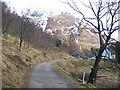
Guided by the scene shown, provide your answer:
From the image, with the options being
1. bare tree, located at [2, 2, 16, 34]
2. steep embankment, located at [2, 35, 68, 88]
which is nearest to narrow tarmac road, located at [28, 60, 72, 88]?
steep embankment, located at [2, 35, 68, 88]

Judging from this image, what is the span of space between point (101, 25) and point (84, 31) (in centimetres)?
151

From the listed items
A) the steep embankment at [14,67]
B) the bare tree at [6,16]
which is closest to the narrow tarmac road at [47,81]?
the steep embankment at [14,67]

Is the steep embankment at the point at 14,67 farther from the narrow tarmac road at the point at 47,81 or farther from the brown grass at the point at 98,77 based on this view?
the brown grass at the point at 98,77

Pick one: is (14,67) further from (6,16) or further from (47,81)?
(6,16)

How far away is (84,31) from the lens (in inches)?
899

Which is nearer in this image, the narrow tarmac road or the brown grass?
the narrow tarmac road

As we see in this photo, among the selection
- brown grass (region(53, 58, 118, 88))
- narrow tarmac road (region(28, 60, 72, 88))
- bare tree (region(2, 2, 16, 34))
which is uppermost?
bare tree (region(2, 2, 16, 34))

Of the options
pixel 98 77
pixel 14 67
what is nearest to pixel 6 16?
pixel 98 77

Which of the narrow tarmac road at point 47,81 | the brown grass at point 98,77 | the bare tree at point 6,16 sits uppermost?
the bare tree at point 6,16

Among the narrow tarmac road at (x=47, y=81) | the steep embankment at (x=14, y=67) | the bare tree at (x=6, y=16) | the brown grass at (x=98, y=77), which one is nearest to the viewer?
the steep embankment at (x=14, y=67)

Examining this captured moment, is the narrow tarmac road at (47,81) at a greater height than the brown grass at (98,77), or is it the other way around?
the narrow tarmac road at (47,81)

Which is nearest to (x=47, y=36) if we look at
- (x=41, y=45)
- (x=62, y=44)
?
(x=62, y=44)

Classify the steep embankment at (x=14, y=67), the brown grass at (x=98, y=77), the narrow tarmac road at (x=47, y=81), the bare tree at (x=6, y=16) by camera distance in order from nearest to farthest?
1. the steep embankment at (x=14, y=67)
2. the narrow tarmac road at (x=47, y=81)
3. the brown grass at (x=98, y=77)
4. the bare tree at (x=6, y=16)

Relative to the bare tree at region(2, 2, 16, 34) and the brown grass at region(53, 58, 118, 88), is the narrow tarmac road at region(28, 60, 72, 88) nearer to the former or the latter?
the brown grass at region(53, 58, 118, 88)
